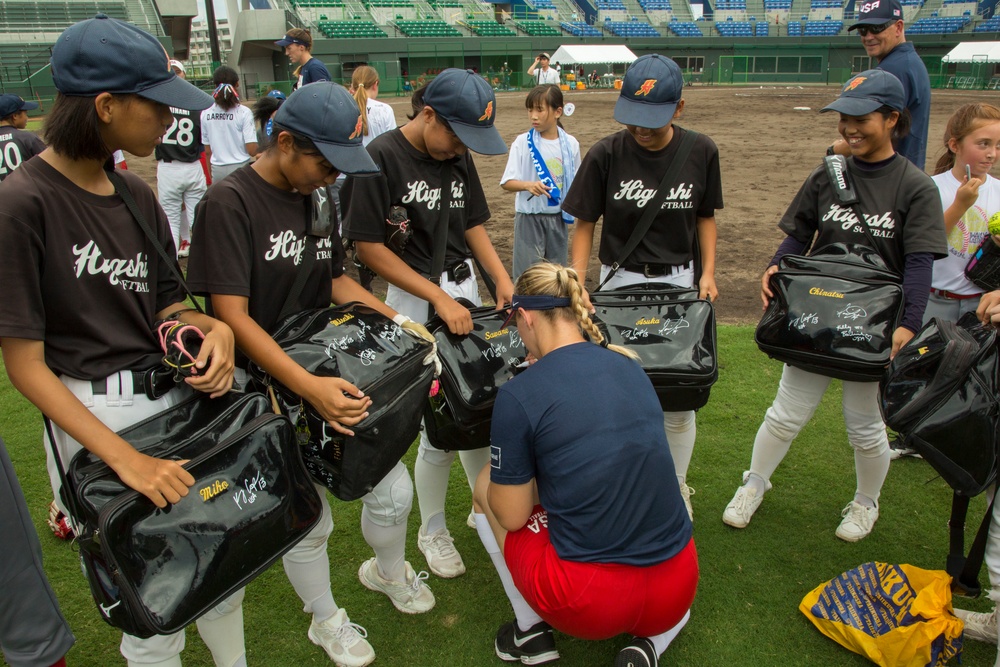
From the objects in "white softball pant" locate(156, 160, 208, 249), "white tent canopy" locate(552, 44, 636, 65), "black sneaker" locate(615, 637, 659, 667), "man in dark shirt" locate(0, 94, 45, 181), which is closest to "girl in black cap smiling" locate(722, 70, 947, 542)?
"black sneaker" locate(615, 637, 659, 667)

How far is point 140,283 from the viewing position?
2223 mm

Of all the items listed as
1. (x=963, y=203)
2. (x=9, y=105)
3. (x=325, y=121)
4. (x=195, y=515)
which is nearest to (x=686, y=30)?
(x=9, y=105)

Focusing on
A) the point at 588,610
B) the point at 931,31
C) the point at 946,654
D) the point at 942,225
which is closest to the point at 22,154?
the point at 588,610

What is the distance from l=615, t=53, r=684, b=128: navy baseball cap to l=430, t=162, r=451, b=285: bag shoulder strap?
2.85 feet

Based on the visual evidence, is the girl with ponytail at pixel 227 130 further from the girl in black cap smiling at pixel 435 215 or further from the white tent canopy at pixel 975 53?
the white tent canopy at pixel 975 53

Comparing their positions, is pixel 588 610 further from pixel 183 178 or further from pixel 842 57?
pixel 842 57

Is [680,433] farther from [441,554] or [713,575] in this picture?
[441,554]

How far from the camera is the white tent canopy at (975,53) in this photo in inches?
1384

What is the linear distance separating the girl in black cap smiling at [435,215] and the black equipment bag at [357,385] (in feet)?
1.59

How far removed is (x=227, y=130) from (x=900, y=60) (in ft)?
22.8

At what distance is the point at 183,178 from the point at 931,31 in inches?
1893

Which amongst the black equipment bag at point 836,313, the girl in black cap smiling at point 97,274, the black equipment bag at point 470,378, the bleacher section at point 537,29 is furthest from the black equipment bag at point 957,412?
the bleacher section at point 537,29

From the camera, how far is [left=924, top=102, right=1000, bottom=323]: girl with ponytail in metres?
3.57

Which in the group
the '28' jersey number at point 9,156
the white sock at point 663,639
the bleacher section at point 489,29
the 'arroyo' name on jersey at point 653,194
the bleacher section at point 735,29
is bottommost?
the white sock at point 663,639
